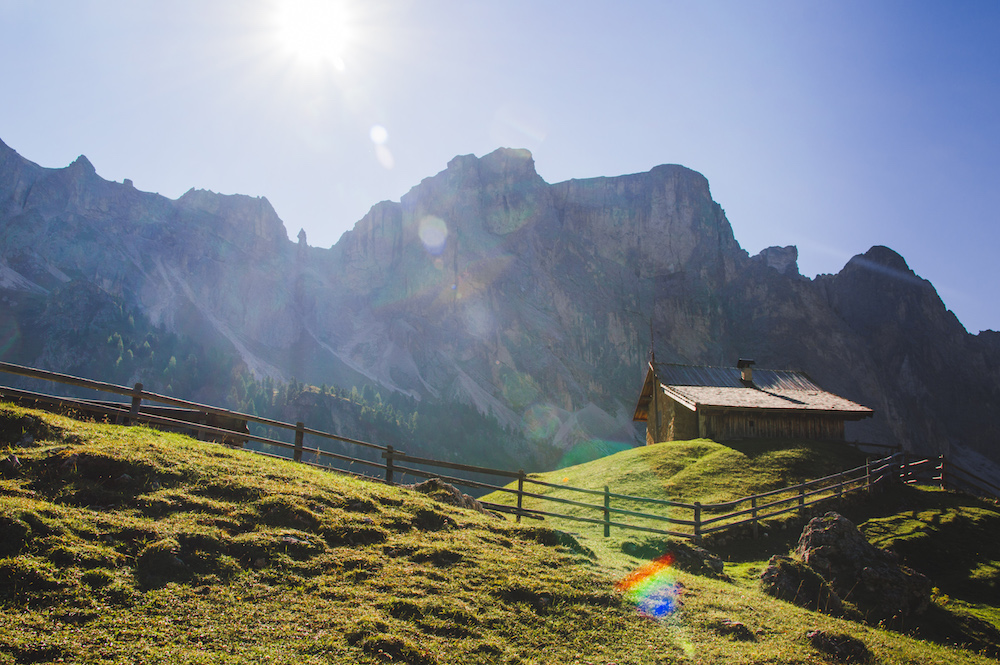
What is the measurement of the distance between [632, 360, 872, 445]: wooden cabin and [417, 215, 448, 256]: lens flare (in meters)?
157

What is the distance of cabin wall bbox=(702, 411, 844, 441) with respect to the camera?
116 feet

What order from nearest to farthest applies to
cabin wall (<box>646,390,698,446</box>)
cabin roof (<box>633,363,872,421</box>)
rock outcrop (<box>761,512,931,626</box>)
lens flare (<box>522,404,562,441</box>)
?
1. rock outcrop (<box>761,512,931,626</box>)
2. cabin roof (<box>633,363,872,421</box>)
3. cabin wall (<box>646,390,698,446</box>)
4. lens flare (<box>522,404,562,441</box>)

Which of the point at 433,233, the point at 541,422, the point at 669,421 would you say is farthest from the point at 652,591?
the point at 433,233

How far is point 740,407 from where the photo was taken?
3509 cm

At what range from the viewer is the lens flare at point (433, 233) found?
192 m

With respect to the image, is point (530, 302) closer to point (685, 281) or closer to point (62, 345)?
point (685, 281)

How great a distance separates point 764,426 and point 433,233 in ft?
557

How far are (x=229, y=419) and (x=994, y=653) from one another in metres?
22.1

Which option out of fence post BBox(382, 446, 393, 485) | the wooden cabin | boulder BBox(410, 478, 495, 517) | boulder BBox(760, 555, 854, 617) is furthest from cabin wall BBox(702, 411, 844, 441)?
fence post BBox(382, 446, 393, 485)

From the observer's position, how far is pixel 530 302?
601ft

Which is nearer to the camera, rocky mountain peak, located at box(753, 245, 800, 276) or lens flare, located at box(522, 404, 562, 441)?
lens flare, located at box(522, 404, 562, 441)

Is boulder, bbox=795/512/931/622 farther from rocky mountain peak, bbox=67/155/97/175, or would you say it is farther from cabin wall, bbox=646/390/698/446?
rocky mountain peak, bbox=67/155/97/175

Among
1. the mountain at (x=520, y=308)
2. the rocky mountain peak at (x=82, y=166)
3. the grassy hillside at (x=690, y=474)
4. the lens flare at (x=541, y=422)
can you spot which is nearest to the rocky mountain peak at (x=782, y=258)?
the mountain at (x=520, y=308)

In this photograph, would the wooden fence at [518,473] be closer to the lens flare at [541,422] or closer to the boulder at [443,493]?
the boulder at [443,493]
